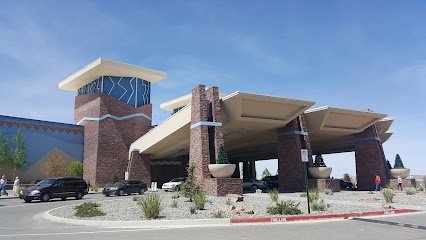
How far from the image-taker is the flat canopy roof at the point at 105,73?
156ft

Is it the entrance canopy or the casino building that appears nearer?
the casino building

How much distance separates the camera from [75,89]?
55.2m

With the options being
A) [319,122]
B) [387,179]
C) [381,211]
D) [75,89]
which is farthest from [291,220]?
[75,89]

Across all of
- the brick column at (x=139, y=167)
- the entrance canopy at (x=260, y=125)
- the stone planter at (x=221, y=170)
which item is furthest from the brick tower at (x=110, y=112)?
the stone planter at (x=221, y=170)

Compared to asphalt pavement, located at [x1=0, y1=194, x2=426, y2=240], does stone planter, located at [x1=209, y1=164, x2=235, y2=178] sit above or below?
above

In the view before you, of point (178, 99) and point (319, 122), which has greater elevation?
point (178, 99)

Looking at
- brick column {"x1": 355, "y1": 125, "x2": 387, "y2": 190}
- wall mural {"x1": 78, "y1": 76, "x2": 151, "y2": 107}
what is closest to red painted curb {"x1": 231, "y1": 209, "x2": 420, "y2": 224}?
brick column {"x1": 355, "y1": 125, "x2": 387, "y2": 190}

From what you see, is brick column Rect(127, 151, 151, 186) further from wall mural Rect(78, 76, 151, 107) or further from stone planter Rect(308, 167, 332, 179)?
stone planter Rect(308, 167, 332, 179)

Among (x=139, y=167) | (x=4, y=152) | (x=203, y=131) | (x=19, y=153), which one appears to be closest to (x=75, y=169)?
(x=19, y=153)

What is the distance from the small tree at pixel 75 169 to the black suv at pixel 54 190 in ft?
56.6

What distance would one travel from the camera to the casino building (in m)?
30.3

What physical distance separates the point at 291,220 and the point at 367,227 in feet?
9.70

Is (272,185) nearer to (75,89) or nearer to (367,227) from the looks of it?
(367,227)

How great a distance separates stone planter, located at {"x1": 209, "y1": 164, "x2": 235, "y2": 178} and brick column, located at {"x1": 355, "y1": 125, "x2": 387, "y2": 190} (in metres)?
19.7
